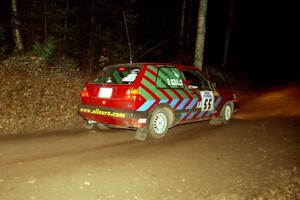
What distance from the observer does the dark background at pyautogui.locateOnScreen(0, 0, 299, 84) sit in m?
15.0

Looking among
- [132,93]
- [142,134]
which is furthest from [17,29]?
[142,134]

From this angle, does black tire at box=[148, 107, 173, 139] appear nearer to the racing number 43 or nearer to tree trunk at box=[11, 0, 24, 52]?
the racing number 43

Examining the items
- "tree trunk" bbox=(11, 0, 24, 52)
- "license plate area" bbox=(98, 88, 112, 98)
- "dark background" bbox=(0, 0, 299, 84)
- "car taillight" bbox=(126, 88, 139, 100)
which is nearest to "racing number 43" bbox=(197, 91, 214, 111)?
"car taillight" bbox=(126, 88, 139, 100)

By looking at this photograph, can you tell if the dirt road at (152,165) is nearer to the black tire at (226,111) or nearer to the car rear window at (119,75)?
the black tire at (226,111)

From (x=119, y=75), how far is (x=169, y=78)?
4.17ft

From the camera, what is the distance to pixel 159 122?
747 cm

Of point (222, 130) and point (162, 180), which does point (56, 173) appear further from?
point (222, 130)

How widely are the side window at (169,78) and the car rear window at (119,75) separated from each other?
0.59 metres

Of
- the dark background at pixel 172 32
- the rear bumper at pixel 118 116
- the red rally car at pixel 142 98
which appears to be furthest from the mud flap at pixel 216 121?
the dark background at pixel 172 32

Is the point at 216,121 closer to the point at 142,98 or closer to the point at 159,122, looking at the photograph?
the point at 159,122

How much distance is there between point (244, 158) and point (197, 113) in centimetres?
259

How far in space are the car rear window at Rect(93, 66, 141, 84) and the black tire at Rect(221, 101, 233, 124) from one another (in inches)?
140

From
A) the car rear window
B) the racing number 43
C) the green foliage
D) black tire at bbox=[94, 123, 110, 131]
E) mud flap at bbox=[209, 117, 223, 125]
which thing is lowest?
black tire at bbox=[94, 123, 110, 131]

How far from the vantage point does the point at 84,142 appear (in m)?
6.85
